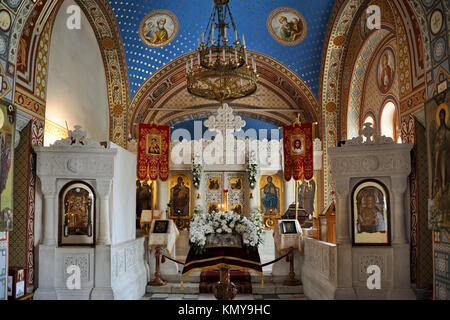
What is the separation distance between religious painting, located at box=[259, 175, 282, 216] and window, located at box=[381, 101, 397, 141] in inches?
187

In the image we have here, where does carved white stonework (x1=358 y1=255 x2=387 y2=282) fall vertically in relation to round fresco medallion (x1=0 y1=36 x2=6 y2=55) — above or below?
below

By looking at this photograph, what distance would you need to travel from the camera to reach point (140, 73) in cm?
1257

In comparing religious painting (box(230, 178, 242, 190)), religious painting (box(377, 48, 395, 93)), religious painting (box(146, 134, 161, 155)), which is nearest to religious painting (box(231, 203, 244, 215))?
religious painting (box(230, 178, 242, 190))

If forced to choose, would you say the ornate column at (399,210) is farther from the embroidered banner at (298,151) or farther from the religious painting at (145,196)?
the religious painting at (145,196)

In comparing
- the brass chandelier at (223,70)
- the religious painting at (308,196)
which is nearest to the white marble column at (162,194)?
the religious painting at (308,196)

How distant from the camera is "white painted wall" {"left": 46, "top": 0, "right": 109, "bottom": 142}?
8.75 metres

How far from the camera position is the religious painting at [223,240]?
6.70 m

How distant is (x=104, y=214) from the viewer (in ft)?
23.5

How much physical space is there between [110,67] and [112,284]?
23.3 feet

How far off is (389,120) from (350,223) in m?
4.21

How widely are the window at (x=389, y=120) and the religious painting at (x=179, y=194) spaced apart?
6.66 metres

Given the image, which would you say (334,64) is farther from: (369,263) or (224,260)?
(224,260)

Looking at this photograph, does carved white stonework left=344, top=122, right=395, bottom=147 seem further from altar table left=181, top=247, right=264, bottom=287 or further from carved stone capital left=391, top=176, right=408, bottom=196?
altar table left=181, top=247, right=264, bottom=287

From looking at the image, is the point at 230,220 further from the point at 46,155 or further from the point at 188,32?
the point at 188,32
